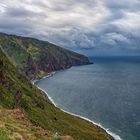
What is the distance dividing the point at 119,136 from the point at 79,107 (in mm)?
66368

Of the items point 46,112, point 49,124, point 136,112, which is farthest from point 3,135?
point 136,112

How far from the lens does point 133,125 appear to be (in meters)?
148

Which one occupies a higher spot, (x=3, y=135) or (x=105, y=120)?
Answer: (x=3, y=135)

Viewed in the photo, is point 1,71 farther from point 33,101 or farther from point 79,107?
point 79,107

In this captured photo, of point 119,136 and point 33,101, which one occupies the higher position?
point 33,101

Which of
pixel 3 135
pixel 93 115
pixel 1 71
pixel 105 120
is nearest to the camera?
pixel 3 135

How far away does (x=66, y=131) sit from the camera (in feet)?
370

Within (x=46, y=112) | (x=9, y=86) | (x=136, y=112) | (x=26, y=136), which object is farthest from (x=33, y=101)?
(x=26, y=136)

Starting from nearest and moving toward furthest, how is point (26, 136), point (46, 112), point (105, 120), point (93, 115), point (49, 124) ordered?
point (26, 136)
point (49, 124)
point (46, 112)
point (105, 120)
point (93, 115)

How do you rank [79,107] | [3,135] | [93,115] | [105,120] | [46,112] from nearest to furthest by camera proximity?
[3,135] → [46,112] → [105,120] → [93,115] → [79,107]

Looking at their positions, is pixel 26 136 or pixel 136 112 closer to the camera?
pixel 26 136

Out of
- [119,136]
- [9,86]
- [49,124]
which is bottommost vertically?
[119,136]

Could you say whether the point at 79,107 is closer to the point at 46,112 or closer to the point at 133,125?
the point at 133,125

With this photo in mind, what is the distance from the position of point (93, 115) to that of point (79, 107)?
2480cm
